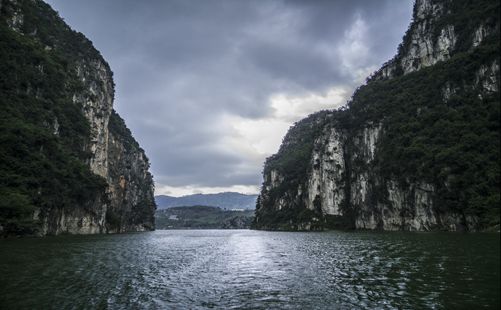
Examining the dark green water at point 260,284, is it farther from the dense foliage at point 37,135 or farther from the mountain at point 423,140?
the dense foliage at point 37,135

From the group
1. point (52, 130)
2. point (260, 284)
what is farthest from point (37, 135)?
point (260, 284)

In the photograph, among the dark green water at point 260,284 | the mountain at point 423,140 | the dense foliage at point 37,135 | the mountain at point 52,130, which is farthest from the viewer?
the mountain at point 423,140

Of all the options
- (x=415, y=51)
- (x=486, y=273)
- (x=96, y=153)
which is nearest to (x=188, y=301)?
(x=486, y=273)

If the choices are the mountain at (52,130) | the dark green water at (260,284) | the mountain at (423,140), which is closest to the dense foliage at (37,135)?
the mountain at (52,130)

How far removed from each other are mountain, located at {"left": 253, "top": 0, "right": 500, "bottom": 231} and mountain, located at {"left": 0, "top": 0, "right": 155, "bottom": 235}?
3355 inches

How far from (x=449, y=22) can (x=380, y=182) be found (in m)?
71.4

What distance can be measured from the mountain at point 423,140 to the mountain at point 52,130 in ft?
280

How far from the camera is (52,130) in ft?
313

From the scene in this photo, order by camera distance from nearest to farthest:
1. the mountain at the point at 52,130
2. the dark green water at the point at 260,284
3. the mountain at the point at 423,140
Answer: the dark green water at the point at 260,284
the mountain at the point at 52,130
the mountain at the point at 423,140

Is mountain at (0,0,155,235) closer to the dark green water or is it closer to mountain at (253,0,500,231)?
the dark green water

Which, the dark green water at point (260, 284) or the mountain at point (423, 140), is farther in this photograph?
the mountain at point (423, 140)

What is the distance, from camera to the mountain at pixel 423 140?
8750 centimetres

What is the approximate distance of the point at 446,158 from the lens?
94.9 meters

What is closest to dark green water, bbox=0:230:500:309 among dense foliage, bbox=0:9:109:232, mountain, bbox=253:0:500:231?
mountain, bbox=253:0:500:231
